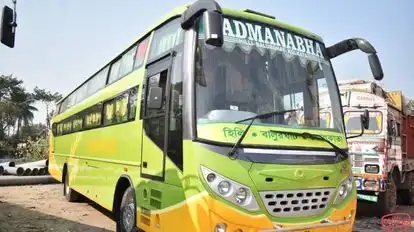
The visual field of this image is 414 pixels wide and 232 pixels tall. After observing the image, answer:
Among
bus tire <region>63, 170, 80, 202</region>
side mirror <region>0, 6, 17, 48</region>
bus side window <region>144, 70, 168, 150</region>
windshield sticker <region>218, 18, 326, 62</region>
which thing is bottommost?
bus tire <region>63, 170, 80, 202</region>

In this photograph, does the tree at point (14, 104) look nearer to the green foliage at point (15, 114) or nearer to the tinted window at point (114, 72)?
the green foliage at point (15, 114)

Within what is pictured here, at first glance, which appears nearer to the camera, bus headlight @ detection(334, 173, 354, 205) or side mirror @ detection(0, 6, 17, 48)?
bus headlight @ detection(334, 173, 354, 205)

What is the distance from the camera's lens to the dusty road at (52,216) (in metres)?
8.01

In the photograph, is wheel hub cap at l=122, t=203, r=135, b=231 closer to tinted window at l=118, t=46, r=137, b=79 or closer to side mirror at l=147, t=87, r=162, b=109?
side mirror at l=147, t=87, r=162, b=109

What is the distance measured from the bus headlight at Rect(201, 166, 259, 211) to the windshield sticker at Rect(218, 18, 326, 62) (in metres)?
1.60

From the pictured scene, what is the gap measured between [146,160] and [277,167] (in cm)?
189

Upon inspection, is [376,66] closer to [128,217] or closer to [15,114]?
[128,217]

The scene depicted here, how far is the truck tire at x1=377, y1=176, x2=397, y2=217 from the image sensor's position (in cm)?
971

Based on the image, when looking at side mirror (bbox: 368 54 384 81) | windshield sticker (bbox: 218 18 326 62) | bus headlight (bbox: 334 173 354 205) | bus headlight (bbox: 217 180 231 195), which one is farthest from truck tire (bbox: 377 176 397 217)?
bus headlight (bbox: 217 180 231 195)

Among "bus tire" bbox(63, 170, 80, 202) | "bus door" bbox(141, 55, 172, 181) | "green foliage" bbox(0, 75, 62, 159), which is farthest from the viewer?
"green foliage" bbox(0, 75, 62, 159)

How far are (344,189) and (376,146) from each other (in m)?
5.26

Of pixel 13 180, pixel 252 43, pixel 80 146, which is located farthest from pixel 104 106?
pixel 13 180

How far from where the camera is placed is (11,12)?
622 centimetres

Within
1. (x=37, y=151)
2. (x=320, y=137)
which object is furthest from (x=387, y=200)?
(x=37, y=151)
